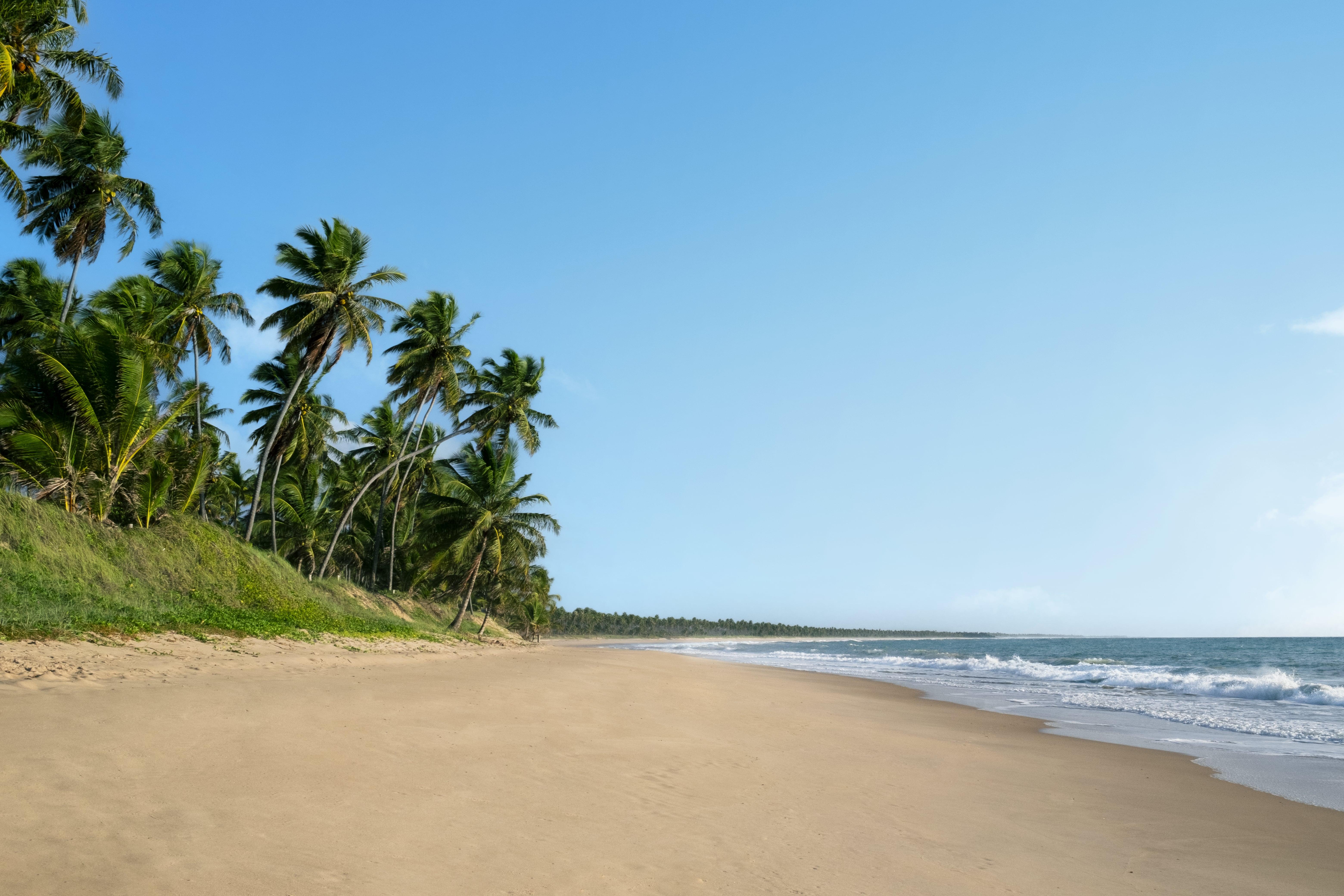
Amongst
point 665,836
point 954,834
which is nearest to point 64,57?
point 665,836

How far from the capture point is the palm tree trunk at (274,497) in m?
27.2

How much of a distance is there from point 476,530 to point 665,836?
26.9 meters

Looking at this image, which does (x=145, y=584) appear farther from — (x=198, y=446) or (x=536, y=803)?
(x=536, y=803)

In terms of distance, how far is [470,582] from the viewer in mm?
31844

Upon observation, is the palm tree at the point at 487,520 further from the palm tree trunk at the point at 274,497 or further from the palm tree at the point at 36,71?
the palm tree at the point at 36,71

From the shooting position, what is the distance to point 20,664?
8.10 meters

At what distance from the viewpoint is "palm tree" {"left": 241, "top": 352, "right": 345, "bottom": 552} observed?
29641 mm

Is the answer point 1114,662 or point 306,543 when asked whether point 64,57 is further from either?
point 1114,662

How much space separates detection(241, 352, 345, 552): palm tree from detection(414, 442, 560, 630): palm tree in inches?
257

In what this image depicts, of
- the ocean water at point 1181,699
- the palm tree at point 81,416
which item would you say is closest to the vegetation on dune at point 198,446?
the palm tree at point 81,416

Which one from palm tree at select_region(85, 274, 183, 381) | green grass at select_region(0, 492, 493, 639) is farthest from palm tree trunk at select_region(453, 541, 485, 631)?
palm tree at select_region(85, 274, 183, 381)

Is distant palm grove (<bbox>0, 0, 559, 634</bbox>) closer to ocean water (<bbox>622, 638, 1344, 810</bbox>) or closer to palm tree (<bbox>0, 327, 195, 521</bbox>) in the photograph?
palm tree (<bbox>0, 327, 195, 521</bbox>)

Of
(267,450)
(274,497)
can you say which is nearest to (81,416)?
(267,450)

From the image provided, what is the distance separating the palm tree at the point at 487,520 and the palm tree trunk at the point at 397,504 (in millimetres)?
2689
